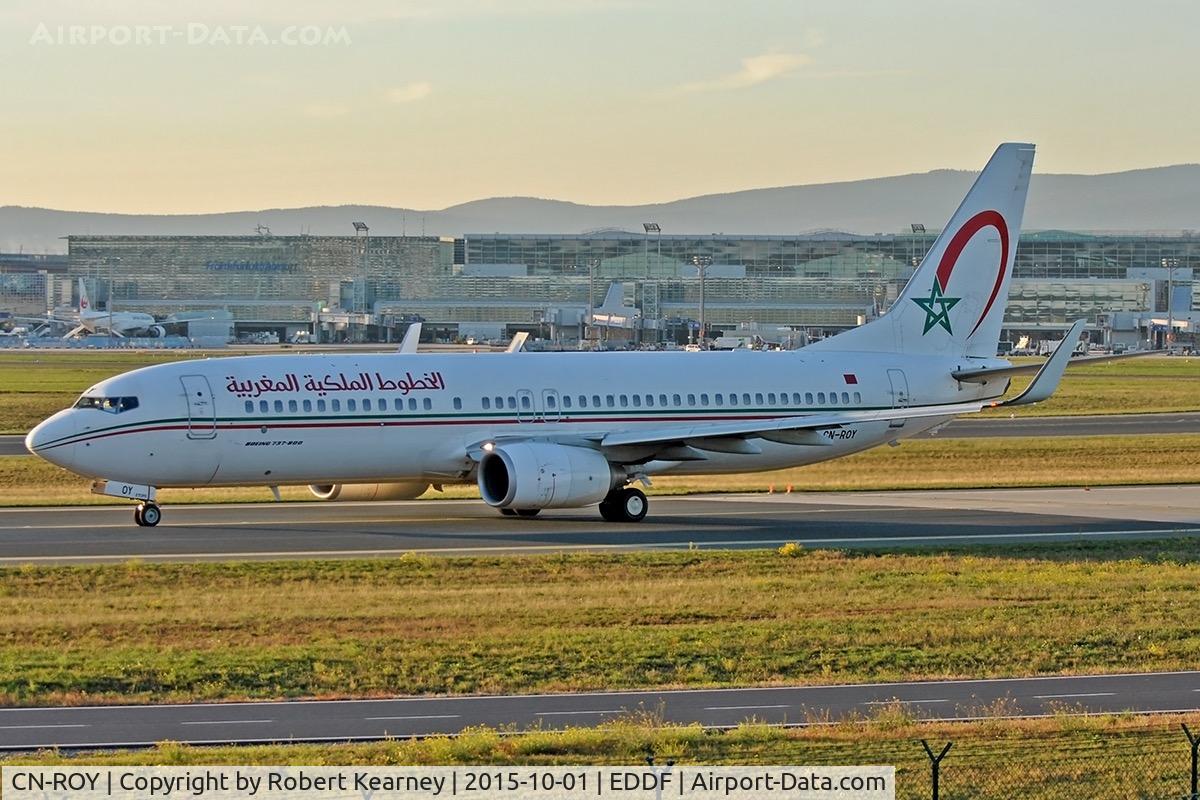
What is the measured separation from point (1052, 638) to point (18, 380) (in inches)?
4017

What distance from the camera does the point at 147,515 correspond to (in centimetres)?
4266

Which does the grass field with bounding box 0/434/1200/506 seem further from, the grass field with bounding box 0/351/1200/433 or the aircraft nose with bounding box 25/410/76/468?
the aircraft nose with bounding box 25/410/76/468

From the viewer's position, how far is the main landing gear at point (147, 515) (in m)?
42.5

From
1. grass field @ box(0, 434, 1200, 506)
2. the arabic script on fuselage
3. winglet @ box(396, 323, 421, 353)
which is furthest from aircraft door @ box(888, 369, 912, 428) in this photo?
winglet @ box(396, 323, 421, 353)

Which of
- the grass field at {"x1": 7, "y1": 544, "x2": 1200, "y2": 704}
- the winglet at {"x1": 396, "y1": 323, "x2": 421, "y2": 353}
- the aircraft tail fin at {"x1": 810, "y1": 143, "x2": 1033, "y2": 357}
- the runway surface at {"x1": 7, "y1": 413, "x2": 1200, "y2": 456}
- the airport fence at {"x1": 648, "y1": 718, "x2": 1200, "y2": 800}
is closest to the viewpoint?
the airport fence at {"x1": 648, "y1": 718, "x2": 1200, "y2": 800}

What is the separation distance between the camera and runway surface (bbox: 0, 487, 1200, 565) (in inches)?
1538

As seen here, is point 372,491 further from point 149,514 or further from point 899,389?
point 899,389

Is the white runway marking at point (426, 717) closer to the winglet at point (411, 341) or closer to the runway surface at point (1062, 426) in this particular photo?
the winglet at point (411, 341)

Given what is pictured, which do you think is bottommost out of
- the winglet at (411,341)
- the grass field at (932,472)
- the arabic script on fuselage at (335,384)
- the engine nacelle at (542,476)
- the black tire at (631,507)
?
the grass field at (932,472)

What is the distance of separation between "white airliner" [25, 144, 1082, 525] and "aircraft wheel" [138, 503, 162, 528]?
0.13 feet

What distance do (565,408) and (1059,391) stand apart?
68.0m

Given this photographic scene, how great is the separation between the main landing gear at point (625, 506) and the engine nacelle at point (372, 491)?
4.79 metres

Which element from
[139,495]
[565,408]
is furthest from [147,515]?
[565,408]

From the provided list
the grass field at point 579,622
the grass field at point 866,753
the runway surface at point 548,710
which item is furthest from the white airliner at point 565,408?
the grass field at point 866,753
